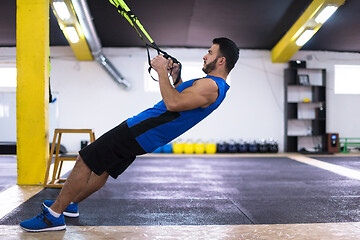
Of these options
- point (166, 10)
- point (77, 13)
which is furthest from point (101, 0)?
point (166, 10)

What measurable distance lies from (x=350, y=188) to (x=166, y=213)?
2.12m

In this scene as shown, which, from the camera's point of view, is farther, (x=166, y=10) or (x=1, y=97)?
(x=1, y=97)

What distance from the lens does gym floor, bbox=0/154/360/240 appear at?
79.6 inches

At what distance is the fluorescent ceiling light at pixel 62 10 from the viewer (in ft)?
16.9

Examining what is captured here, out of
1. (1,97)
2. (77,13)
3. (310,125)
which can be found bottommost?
(310,125)

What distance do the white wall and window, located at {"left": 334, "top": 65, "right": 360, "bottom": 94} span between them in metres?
0.15

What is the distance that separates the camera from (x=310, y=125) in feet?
25.8

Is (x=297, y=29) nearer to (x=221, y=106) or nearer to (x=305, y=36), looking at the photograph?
(x=305, y=36)

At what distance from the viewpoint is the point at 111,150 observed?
74.5 inches

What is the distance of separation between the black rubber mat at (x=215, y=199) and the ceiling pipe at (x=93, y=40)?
8.68ft

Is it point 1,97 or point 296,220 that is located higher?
point 1,97

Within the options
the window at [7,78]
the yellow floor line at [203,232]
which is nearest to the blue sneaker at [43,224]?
the yellow floor line at [203,232]

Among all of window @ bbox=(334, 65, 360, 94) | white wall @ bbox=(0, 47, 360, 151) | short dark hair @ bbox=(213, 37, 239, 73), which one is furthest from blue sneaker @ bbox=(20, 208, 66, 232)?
window @ bbox=(334, 65, 360, 94)

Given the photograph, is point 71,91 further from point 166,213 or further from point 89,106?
point 166,213
